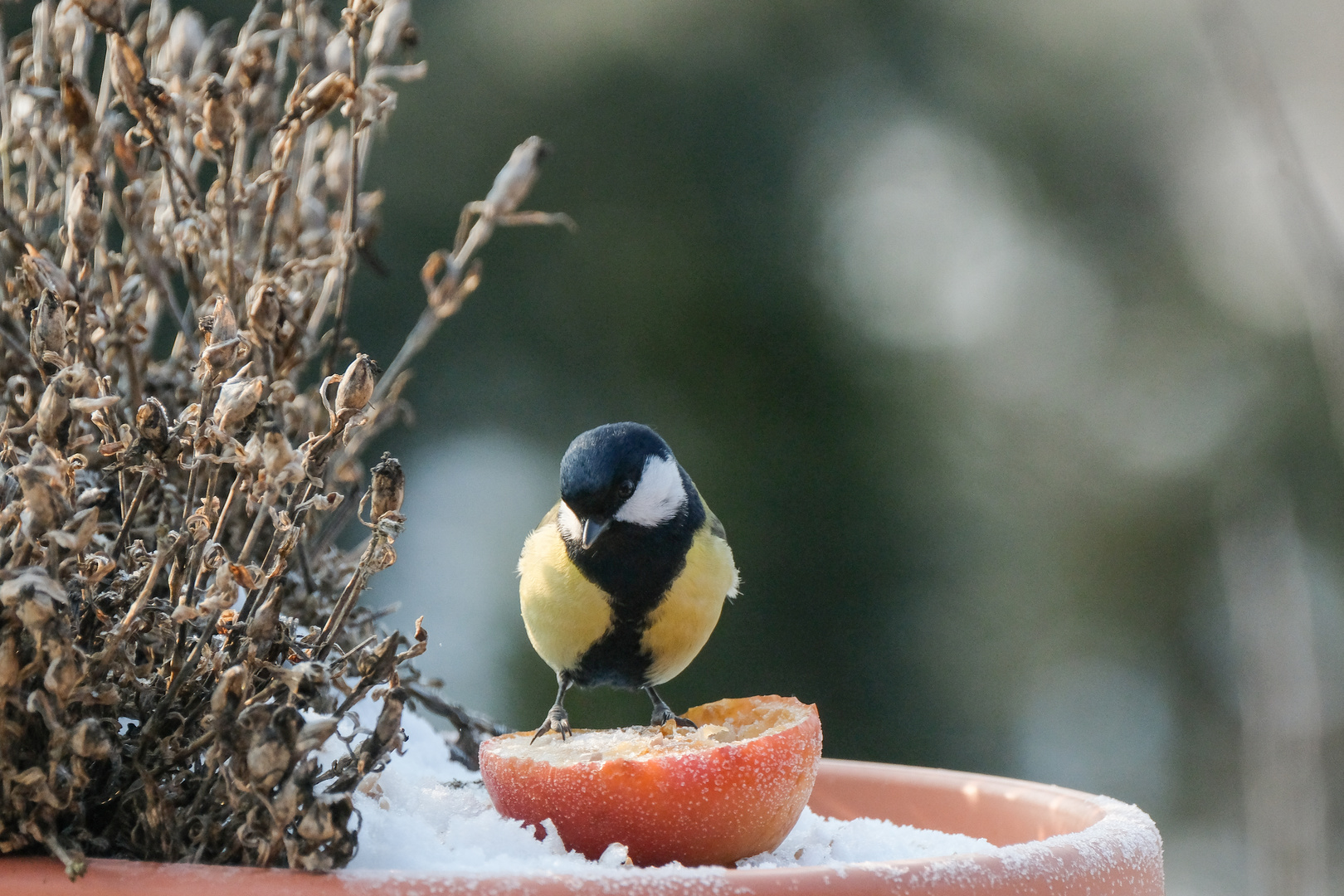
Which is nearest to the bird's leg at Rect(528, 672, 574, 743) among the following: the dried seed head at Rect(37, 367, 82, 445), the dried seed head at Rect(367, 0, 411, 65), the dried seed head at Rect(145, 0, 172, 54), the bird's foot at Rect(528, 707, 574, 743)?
the bird's foot at Rect(528, 707, 574, 743)

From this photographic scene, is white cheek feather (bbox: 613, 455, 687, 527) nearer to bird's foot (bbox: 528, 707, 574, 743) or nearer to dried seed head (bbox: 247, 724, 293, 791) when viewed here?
bird's foot (bbox: 528, 707, 574, 743)

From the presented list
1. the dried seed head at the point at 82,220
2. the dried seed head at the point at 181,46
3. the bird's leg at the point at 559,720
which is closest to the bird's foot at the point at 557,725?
the bird's leg at the point at 559,720

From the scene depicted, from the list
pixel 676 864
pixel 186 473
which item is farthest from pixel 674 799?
pixel 186 473

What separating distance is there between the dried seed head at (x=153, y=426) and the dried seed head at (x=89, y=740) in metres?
0.13

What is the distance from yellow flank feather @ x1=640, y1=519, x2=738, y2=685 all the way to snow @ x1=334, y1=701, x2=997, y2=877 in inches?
5.0

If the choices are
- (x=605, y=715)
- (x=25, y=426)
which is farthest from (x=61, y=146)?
(x=605, y=715)

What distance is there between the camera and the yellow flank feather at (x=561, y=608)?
0.96 meters

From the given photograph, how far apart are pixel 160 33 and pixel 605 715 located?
5.49ft

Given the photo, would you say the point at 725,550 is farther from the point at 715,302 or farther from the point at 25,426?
the point at 715,302

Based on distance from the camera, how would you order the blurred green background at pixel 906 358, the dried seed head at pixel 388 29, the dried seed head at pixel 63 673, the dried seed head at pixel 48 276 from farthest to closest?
the blurred green background at pixel 906 358, the dried seed head at pixel 388 29, the dried seed head at pixel 48 276, the dried seed head at pixel 63 673

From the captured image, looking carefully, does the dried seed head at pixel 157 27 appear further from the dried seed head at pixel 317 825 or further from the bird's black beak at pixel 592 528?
the dried seed head at pixel 317 825

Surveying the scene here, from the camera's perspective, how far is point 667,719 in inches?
39.6

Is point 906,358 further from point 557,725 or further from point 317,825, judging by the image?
point 317,825

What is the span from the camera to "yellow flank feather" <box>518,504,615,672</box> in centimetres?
96
